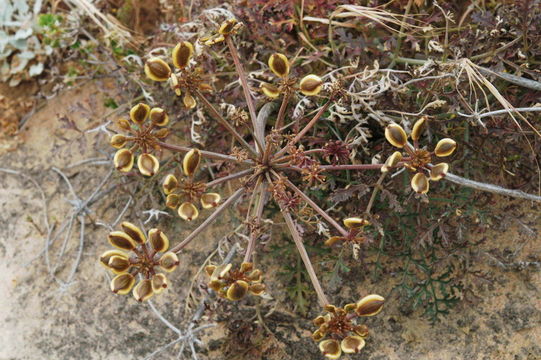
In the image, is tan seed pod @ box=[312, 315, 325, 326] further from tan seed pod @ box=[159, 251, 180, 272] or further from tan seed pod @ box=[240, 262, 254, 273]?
tan seed pod @ box=[159, 251, 180, 272]

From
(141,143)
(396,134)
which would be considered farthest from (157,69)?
(396,134)

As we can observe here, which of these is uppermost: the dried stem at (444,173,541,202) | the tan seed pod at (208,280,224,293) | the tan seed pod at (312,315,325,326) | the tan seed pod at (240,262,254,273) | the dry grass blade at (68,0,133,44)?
the tan seed pod at (240,262,254,273)

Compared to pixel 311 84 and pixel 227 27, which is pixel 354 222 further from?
pixel 227 27

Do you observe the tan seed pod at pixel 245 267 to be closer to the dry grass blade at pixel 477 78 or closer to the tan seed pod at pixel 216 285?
the tan seed pod at pixel 216 285

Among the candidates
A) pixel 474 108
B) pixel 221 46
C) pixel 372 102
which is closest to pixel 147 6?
pixel 221 46

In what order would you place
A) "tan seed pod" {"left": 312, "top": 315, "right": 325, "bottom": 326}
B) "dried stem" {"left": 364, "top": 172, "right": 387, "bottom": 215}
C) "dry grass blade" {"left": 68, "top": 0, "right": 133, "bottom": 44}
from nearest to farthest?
"tan seed pod" {"left": 312, "top": 315, "right": 325, "bottom": 326}
"dried stem" {"left": 364, "top": 172, "right": 387, "bottom": 215}
"dry grass blade" {"left": 68, "top": 0, "right": 133, "bottom": 44}

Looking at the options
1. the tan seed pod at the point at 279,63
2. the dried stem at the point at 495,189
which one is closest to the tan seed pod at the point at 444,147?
the dried stem at the point at 495,189

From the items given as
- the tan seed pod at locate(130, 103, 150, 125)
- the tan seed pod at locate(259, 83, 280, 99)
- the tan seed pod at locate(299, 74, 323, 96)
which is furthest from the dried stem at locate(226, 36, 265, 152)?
the tan seed pod at locate(130, 103, 150, 125)
